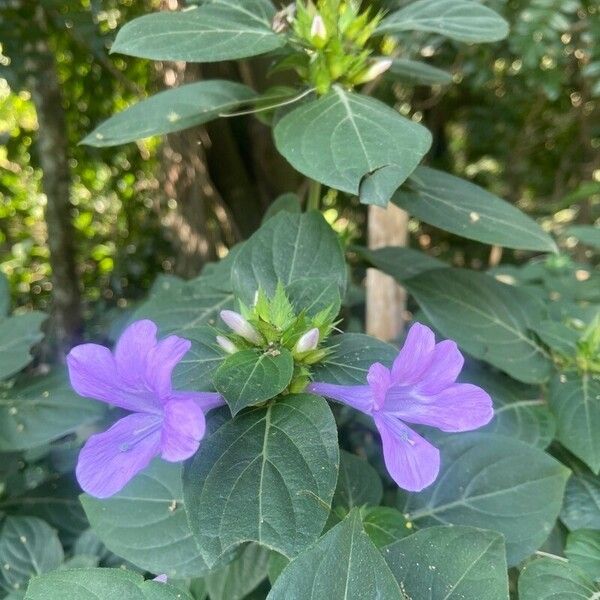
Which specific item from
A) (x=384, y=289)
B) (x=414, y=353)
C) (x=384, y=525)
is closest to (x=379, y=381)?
(x=414, y=353)

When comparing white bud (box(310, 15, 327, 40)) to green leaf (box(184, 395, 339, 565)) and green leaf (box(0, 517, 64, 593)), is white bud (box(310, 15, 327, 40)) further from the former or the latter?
green leaf (box(0, 517, 64, 593))

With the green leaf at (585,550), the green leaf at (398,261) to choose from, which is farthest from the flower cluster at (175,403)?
the green leaf at (398,261)

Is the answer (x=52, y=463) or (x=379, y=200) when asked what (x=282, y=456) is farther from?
(x=52, y=463)

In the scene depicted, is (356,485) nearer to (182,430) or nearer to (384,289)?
(182,430)

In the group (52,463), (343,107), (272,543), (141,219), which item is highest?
(343,107)

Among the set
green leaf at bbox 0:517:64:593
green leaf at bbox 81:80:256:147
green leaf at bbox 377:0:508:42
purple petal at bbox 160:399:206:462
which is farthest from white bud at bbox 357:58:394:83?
green leaf at bbox 0:517:64:593

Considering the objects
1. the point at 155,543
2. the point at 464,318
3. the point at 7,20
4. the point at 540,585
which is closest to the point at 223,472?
the point at 155,543
